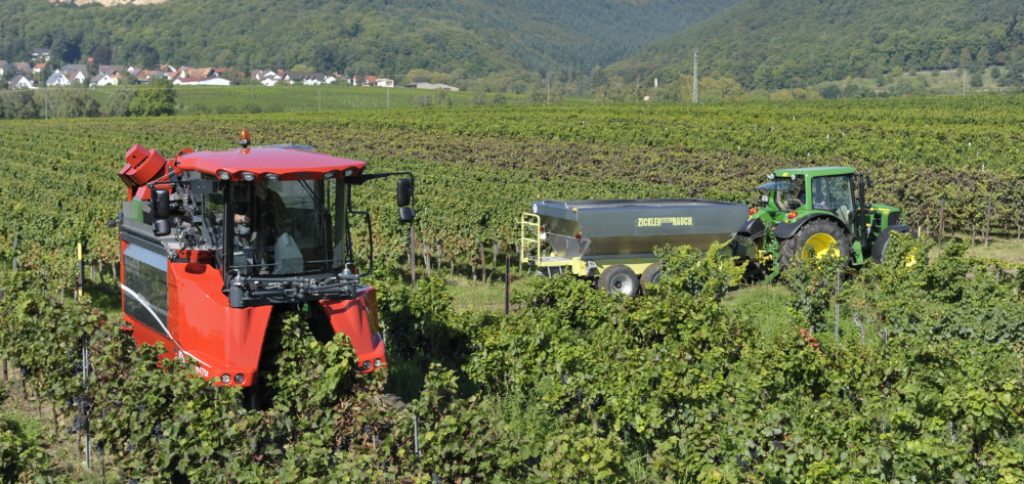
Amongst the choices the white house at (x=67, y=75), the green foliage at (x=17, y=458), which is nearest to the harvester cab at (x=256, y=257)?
the green foliage at (x=17, y=458)

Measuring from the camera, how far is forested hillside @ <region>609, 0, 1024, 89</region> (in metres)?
122

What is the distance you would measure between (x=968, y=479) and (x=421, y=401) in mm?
4798

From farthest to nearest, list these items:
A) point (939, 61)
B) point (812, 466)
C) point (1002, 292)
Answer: point (939, 61) → point (1002, 292) → point (812, 466)

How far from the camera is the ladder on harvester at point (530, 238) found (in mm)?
20469

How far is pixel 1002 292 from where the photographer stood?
1630 centimetres

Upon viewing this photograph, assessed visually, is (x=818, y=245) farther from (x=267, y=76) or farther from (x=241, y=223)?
(x=267, y=76)

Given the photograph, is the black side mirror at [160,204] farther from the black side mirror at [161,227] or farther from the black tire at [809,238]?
the black tire at [809,238]

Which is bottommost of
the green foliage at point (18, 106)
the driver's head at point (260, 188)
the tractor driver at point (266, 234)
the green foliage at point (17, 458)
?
the green foliage at point (17, 458)

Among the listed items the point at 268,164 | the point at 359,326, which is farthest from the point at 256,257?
the point at 359,326

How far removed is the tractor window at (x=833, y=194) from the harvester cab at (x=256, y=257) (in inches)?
456

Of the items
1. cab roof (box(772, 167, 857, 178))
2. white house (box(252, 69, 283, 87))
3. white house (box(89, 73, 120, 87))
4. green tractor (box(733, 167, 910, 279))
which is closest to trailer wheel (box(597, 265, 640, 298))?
green tractor (box(733, 167, 910, 279))

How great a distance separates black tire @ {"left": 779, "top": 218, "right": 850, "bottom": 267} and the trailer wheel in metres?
2.89

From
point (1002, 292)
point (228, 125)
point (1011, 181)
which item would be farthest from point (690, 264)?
point (228, 125)

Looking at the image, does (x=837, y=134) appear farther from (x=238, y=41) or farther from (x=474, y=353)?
(x=238, y=41)
